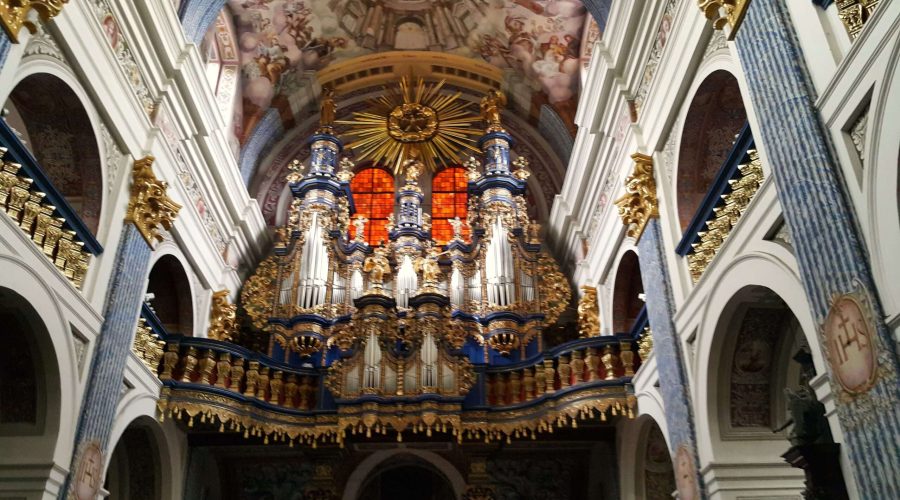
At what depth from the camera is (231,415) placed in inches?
403

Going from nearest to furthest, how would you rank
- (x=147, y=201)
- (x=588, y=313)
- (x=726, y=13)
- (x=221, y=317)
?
(x=726, y=13)
(x=147, y=201)
(x=588, y=313)
(x=221, y=317)

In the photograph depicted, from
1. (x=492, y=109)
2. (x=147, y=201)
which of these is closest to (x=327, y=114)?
(x=492, y=109)

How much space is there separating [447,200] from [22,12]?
34.1 feet

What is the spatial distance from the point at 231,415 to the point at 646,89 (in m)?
6.81

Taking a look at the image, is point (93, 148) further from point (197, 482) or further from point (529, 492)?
point (529, 492)

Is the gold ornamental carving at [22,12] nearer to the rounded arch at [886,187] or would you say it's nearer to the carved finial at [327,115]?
the rounded arch at [886,187]

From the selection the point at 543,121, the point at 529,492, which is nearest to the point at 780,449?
the point at 529,492

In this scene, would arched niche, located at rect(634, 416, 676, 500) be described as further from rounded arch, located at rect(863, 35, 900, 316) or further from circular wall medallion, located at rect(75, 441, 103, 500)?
circular wall medallion, located at rect(75, 441, 103, 500)

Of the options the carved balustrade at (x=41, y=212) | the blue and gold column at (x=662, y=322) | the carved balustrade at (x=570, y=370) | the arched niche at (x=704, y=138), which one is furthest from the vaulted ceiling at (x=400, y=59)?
the carved balustrade at (x=41, y=212)

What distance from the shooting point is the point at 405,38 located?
1594 cm

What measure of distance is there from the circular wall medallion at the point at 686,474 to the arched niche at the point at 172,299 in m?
7.31

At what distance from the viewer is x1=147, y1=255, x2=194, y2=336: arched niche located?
1169 centimetres

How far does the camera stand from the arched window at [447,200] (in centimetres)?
1608

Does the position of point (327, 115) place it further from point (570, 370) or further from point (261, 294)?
point (570, 370)
